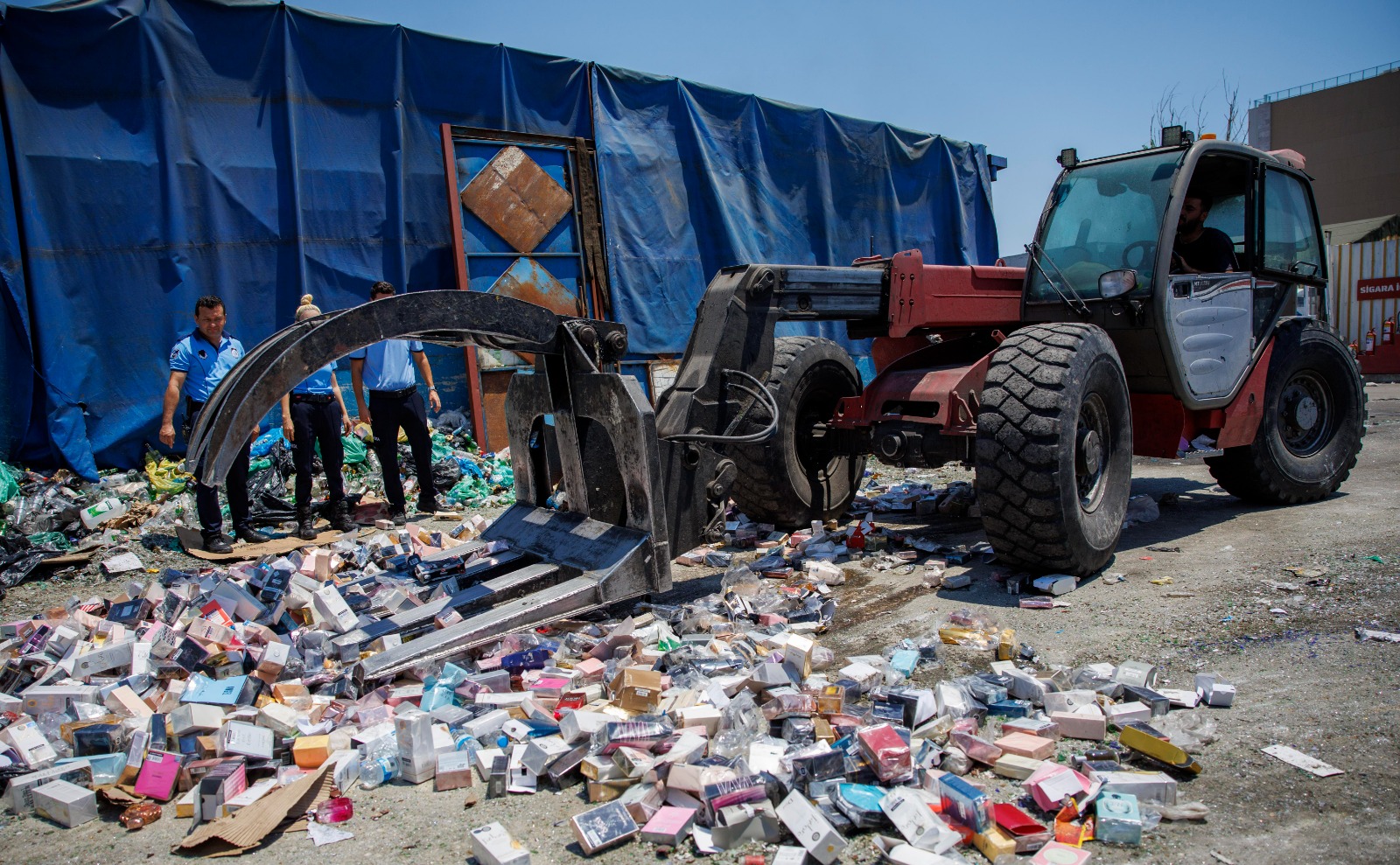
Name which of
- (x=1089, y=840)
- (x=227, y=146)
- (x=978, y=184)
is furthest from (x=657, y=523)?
(x=978, y=184)

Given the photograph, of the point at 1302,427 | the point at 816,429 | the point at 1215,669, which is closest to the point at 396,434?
the point at 816,429

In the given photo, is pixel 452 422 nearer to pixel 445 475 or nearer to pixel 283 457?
pixel 445 475

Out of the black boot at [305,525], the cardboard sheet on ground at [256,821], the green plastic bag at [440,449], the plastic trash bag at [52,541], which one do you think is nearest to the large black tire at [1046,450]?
the cardboard sheet on ground at [256,821]

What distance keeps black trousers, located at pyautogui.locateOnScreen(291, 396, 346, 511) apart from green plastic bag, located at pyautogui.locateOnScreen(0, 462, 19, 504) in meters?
2.14

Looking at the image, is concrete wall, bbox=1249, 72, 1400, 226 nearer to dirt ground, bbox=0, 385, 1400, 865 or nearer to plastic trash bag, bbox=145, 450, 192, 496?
dirt ground, bbox=0, 385, 1400, 865

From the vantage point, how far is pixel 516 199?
30.8 ft

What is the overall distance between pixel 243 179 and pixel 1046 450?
24.4 feet

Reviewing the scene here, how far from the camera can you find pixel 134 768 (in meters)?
2.96

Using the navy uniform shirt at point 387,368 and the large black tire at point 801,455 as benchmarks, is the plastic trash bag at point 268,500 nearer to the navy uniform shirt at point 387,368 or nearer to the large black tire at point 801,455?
the navy uniform shirt at point 387,368

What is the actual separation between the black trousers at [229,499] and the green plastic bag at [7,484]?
1.50 m

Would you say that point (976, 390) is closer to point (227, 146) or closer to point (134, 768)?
point (134, 768)

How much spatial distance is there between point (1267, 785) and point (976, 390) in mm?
2721

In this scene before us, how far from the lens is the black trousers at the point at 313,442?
21.8ft

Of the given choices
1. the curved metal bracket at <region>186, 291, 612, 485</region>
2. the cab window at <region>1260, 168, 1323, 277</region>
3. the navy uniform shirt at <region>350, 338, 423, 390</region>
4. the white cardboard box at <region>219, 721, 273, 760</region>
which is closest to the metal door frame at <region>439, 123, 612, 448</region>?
the navy uniform shirt at <region>350, 338, 423, 390</region>
